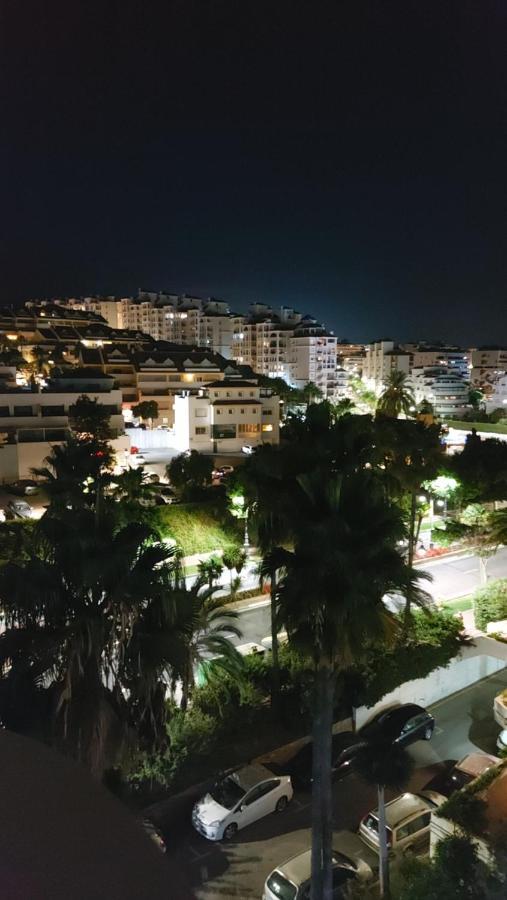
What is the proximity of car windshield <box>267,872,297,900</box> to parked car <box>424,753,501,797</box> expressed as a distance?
168 inches

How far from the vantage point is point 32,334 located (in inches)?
3162

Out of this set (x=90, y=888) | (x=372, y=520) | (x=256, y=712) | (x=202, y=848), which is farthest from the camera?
(x=256, y=712)

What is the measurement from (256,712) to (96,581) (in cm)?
760

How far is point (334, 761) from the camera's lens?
39.5ft

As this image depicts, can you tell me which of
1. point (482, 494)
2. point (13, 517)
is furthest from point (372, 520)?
point (482, 494)

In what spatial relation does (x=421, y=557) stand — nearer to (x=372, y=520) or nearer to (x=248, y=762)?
(x=248, y=762)

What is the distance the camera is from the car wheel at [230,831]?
33.6 feet

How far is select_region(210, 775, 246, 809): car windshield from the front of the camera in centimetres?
1041

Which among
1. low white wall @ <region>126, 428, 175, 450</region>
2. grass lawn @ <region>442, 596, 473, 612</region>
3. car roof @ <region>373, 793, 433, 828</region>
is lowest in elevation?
grass lawn @ <region>442, 596, 473, 612</region>

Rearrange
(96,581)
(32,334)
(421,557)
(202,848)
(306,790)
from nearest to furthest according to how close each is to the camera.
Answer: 1. (96,581)
2. (202,848)
3. (306,790)
4. (421,557)
5. (32,334)

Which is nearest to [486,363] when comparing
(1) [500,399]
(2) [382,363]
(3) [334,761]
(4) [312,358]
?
(2) [382,363]

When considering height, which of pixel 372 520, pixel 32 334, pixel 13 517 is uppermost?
pixel 32 334

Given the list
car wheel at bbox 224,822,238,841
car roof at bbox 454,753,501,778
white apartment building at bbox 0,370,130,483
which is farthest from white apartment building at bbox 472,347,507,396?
car wheel at bbox 224,822,238,841

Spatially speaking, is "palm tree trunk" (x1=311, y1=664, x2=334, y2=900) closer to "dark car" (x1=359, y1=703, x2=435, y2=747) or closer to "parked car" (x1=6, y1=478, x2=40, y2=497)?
"dark car" (x1=359, y1=703, x2=435, y2=747)
